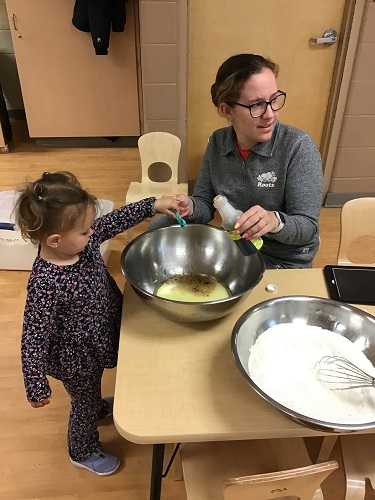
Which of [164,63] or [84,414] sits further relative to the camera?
[164,63]

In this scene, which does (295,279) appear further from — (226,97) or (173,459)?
(173,459)

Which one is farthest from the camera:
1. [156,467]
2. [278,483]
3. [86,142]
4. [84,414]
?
[86,142]

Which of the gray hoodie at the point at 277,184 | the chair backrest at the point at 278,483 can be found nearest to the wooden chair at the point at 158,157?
the gray hoodie at the point at 277,184

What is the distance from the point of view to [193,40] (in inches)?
102

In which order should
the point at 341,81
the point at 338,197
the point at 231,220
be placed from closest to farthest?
the point at 231,220 < the point at 341,81 < the point at 338,197

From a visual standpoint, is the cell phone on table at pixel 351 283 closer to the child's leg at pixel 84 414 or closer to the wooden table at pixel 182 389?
the wooden table at pixel 182 389

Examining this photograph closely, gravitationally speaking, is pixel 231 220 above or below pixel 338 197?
above

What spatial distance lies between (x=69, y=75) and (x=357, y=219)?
2.79m

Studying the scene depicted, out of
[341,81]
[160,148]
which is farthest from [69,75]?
[341,81]

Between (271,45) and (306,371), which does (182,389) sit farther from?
(271,45)

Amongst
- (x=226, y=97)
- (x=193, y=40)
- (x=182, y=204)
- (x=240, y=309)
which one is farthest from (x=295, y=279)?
(x=193, y=40)

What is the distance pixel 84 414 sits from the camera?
1.39 meters

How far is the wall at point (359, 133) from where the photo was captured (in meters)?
2.56

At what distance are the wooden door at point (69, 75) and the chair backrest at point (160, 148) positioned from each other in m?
1.29
